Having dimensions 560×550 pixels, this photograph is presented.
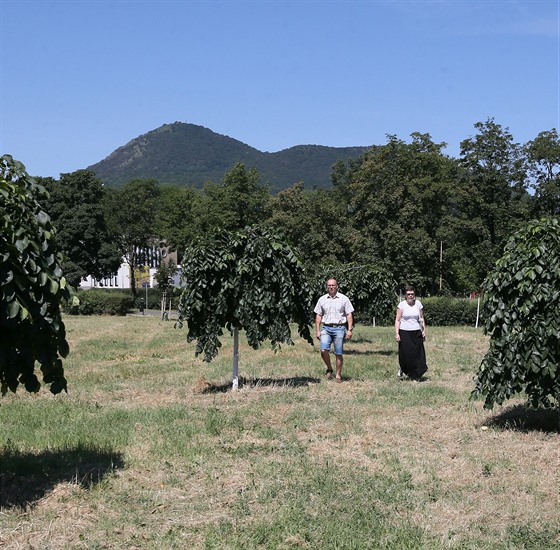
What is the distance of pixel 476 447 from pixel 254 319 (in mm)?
4547

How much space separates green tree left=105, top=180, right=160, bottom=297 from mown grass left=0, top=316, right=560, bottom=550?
5725 centimetres

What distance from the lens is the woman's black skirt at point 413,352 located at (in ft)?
41.1

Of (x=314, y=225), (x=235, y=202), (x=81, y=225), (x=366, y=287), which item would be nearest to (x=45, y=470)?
(x=366, y=287)

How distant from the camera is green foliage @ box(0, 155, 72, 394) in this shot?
534cm

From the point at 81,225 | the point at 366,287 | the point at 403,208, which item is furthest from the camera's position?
the point at 81,225

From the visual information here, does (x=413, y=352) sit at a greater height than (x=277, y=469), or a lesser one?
greater

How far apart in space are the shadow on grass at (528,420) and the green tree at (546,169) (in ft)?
120

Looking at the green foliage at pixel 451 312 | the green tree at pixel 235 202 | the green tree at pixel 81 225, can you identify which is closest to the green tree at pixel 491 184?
the green foliage at pixel 451 312

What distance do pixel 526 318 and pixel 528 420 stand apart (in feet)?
5.06

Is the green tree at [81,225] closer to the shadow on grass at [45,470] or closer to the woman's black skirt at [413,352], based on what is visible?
the woman's black skirt at [413,352]

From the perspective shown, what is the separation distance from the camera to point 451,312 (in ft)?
121

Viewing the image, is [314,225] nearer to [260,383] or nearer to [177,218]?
[177,218]

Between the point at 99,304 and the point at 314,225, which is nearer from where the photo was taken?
the point at 99,304

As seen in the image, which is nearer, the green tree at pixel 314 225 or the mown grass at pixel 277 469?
the mown grass at pixel 277 469
